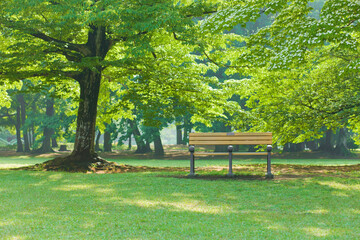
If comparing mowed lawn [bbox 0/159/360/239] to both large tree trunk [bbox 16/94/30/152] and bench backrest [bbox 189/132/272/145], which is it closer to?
bench backrest [bbox 189/132/272/145]

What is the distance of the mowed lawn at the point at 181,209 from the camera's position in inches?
186

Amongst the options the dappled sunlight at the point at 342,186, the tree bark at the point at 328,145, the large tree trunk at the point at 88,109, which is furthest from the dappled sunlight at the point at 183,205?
the tree bark at the point at 328,145

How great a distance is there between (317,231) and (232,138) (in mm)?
5807

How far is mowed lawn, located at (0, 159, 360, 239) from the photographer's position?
15.5 feet

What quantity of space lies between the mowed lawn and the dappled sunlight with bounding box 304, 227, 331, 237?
12 mm

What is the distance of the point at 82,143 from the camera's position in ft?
46.2

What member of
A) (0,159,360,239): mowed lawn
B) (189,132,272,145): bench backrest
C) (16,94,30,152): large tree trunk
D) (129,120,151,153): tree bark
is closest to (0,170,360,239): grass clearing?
(0,159,360,239): mowed lawn

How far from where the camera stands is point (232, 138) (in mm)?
10516

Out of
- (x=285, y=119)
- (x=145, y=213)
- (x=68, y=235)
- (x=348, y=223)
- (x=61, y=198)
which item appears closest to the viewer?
(x=68, y=235)

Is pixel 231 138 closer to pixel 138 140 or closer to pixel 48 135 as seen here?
pixel 138 140

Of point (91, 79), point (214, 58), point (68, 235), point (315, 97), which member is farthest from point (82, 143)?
point (68, 235)

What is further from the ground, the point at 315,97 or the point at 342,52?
the point at 342,52

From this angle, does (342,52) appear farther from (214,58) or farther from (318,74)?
(214,58)

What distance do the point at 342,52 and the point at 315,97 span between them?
2.05 m
